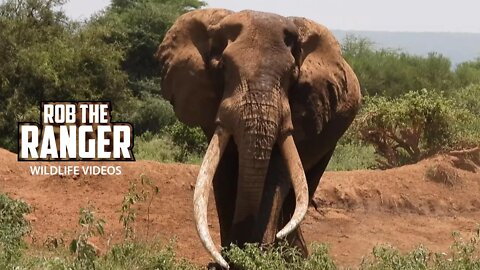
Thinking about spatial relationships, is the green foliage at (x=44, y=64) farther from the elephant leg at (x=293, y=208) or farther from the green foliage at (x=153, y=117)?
the elephant leg at (x=293, y=208)

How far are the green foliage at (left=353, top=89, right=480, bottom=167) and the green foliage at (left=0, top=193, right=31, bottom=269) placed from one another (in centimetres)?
640

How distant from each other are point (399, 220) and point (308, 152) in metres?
3.63

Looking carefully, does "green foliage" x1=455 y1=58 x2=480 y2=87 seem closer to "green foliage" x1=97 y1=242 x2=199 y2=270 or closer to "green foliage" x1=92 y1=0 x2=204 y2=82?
"green foliage" x1=92 y1=0 x2=204 y2=82

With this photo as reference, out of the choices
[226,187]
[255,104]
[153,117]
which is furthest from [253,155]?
[153,117]

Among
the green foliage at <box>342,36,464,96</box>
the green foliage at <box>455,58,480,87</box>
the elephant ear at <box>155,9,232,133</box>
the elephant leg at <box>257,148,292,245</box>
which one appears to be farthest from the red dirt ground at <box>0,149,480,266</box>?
the green foliage at <box>455,58,480,87</box>

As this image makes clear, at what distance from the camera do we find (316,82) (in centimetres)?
623

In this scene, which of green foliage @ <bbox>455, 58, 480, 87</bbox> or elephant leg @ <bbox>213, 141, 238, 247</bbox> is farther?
green foliage @ <bbox>455, 58, 480, 87</bbox>

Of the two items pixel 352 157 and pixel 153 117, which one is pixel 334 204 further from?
pixel 153 117

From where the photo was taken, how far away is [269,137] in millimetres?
5516

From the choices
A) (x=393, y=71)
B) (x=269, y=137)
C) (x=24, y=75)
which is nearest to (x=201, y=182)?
(x=269, y=137)

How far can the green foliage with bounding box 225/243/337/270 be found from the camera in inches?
196

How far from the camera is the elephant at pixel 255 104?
5531 millimetres

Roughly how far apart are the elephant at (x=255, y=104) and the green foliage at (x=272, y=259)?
0.13 meters

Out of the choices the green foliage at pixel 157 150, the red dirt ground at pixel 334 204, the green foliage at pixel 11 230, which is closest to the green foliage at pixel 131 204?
the red dirt ground at pixel 334 204
